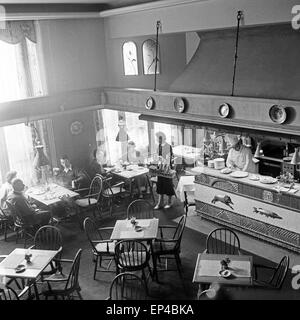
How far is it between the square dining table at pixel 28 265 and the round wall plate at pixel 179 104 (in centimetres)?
299

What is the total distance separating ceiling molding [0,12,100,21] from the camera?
831 cm

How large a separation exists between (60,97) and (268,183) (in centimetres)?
469

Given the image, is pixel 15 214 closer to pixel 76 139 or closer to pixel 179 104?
pixel 76 139

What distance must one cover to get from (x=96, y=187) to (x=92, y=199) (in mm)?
669

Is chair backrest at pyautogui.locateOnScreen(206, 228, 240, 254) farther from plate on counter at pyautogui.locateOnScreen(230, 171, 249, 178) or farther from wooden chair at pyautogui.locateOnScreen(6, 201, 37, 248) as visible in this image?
wooden chair at pyautogui.locateOnScreen(6, 201, 37, 248)

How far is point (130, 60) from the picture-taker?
10.3 metres

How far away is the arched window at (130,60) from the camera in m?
10.1

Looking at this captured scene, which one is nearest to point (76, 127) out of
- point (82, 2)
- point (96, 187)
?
point (96, 187)

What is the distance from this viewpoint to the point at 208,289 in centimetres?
591
